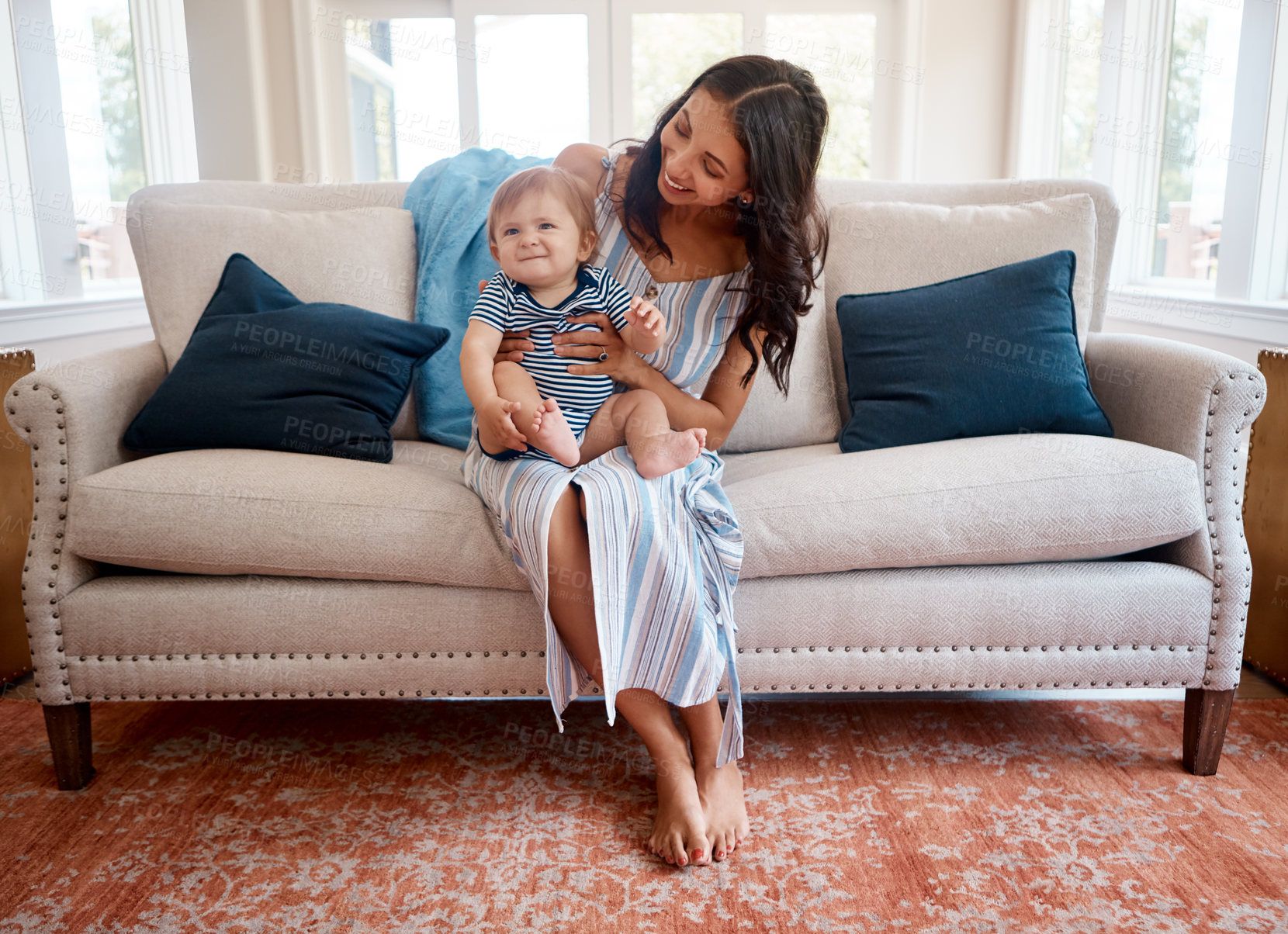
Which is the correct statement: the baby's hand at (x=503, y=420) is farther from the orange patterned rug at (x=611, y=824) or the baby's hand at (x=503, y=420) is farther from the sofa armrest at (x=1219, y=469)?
the sofa armrest at (x=1219, y=469)

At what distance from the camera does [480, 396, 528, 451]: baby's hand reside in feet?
4.33

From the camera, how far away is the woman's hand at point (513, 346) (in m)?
1.45

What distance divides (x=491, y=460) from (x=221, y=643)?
0.51 meters

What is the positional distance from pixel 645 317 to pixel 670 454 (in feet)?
0.68

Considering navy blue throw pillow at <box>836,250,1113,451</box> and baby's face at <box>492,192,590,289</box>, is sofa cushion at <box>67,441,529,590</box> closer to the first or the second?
baby's face at <box>492,192,590,289</box>

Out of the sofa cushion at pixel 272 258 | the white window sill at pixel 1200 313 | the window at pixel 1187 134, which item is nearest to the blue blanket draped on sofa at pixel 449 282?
the sofa cushion at pixel 272 258

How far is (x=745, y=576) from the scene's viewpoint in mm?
1418

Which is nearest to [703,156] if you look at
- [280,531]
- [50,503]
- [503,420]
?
[503,420]

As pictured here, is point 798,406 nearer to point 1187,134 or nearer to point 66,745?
point 66,745

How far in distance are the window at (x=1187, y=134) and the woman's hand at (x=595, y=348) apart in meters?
2.04

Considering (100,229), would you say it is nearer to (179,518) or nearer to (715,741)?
(179,518)

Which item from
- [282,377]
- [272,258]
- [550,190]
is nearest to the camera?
[550,190]

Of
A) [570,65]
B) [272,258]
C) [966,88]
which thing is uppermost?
[570,65]

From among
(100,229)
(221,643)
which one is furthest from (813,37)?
(221,643)
